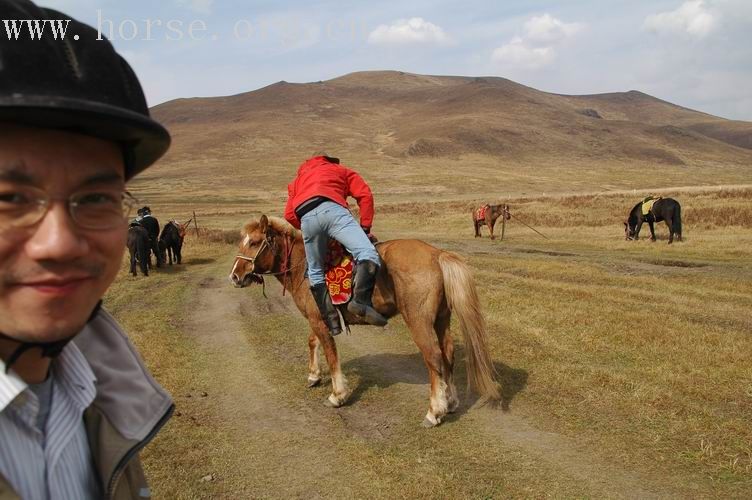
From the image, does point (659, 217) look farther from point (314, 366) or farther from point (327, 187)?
point (327, 187)

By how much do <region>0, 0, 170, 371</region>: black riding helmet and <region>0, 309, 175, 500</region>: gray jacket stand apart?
0.43m

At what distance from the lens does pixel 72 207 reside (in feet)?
4.63

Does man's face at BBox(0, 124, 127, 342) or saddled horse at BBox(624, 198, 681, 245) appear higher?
man's face at BBox(0, 124, 127, 342)

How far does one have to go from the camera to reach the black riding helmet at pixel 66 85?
4.09 ft

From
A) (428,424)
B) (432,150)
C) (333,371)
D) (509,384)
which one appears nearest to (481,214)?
(509,384)

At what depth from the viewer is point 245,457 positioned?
17.8ft

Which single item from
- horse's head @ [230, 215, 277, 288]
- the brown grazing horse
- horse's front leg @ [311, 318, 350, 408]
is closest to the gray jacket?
horse's front leg @ [311, 318, 350, 408]

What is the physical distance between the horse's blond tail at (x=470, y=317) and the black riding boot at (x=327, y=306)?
1476 millimetres

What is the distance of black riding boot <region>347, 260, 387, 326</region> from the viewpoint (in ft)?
19.9

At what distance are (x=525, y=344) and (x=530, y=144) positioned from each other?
13219cm

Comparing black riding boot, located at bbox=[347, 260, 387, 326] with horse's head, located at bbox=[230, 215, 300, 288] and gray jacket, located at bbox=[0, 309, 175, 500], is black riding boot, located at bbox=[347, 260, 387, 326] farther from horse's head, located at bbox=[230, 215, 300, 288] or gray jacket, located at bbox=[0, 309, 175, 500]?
gray jacket, located at bbox=[0, 309, 175, 500]

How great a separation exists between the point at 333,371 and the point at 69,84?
5.78 metres

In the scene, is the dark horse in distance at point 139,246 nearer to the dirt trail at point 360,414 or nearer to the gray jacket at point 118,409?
the dirt trail at point 360,414

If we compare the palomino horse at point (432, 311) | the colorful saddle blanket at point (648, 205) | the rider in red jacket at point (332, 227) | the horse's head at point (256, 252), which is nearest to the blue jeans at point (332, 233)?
the rider in red jacket at point (332, 227)
